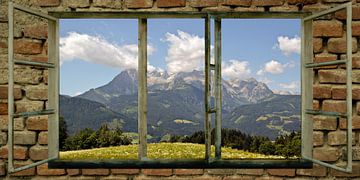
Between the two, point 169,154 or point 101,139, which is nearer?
point 169,154

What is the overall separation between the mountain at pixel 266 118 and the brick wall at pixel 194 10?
93.0ft

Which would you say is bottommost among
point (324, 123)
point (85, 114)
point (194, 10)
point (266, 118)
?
point (266, 118)

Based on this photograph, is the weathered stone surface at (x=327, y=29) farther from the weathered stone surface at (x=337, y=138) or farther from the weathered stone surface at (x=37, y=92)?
the weathered stone surface at (x=37, y=92)

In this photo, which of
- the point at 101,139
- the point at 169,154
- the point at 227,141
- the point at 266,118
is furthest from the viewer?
the point at 266,118

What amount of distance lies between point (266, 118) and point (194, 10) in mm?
54634

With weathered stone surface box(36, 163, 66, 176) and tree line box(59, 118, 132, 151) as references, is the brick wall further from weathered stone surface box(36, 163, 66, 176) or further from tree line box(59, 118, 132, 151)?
tree line box(59, 118, 132, 151)

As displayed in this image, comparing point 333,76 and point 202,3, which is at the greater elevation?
point 202,3

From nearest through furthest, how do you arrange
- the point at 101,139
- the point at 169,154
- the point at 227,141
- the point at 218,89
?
the point at 218,89, the point at 169,154, the point at 227,141, the point at 101,139

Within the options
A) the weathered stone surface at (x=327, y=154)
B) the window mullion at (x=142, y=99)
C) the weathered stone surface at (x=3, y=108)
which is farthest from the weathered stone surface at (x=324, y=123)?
the weathered stone surface at (x=3, y=108)

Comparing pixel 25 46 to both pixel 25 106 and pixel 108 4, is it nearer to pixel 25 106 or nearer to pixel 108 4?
pixel 25 106

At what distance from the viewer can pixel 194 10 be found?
86.8 inches

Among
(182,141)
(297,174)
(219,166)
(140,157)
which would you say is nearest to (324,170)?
(297,174)

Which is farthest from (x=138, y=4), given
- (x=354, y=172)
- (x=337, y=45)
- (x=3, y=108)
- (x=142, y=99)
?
(x=354, y=172)

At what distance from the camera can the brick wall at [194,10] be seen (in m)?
2.19
